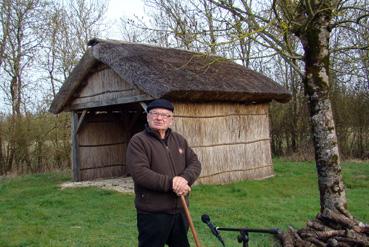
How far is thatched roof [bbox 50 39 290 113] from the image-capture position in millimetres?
9055

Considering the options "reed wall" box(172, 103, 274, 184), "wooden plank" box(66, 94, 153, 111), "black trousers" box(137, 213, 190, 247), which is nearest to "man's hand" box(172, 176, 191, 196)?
"black trousers" box(137, 213, 190, 247)

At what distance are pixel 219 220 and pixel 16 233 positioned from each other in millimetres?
2832

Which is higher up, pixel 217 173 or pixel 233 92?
pixel 233 92

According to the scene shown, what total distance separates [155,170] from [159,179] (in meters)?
0.16

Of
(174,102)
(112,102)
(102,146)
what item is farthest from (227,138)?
(102,146)

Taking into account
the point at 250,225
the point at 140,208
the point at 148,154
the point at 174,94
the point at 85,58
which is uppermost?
the point at 85,58

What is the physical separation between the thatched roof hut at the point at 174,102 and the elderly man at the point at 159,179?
5.24 metres

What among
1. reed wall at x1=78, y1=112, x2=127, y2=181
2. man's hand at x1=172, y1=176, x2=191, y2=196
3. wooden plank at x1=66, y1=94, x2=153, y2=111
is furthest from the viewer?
reed wall at x1=78, y1=112, x2=127, y2=181

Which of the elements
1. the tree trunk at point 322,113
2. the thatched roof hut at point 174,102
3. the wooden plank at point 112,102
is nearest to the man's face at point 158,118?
the tree trunk at point 322,113

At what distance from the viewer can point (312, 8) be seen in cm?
502

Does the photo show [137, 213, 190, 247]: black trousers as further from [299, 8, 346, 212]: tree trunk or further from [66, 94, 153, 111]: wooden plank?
[66, 94, 153, 111]: wooden plank

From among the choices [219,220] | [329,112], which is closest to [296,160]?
[219,220]

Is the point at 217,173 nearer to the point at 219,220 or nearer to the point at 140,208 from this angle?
the point at 219,220

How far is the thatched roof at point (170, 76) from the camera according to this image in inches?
356
